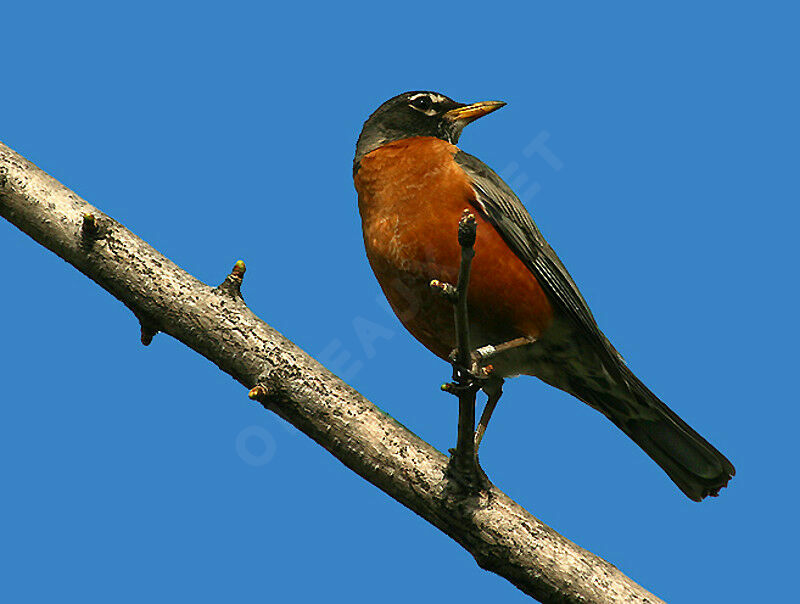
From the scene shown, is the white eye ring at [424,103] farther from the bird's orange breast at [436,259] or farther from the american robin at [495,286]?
the bird's orange breast at [436,259]

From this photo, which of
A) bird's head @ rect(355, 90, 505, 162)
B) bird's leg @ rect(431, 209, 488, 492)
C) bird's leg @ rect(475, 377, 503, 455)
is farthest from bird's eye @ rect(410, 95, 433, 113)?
bird's leg @ rect(475, 377, 503, 455)

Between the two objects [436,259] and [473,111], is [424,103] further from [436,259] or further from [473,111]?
[436,259]

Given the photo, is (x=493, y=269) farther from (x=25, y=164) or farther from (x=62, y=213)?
(x=25, y=164)

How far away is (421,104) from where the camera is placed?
5133 mm

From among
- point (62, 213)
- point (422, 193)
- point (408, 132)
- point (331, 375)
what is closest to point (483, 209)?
point (422, 193)

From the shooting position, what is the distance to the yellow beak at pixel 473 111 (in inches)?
203

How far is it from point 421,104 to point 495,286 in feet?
5.45

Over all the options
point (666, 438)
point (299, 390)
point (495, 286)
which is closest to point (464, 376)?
point (495, 286)

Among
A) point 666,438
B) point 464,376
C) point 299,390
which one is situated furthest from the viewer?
point 666,438

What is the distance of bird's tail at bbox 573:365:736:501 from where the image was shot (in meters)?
4.62

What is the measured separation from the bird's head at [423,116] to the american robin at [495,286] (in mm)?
24

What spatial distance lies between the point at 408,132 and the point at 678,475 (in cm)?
293

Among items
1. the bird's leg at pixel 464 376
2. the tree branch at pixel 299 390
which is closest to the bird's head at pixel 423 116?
the tree branch at pixel 299 390

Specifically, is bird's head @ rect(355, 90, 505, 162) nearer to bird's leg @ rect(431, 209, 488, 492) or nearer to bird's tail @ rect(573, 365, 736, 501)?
bird's leg @ rect(431, 209, 488, 492)
